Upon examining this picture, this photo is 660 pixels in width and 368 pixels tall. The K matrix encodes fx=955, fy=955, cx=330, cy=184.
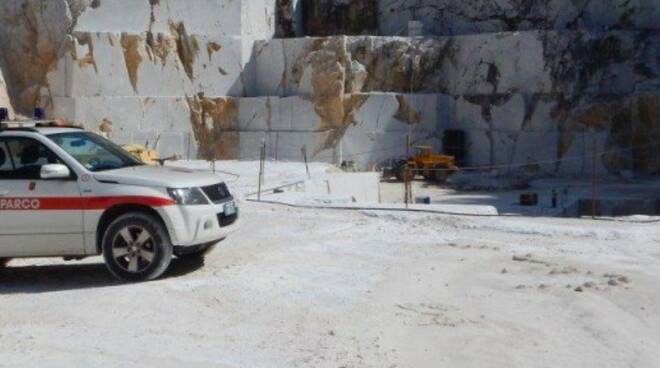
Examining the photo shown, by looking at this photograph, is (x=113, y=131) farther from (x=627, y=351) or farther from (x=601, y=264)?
(x=627, y=351)

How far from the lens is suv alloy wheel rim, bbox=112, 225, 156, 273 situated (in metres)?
9.05

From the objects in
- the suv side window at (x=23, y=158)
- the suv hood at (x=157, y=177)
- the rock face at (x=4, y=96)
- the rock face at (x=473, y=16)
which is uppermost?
the rock face at (x=473, y=16)

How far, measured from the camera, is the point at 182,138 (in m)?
29.7

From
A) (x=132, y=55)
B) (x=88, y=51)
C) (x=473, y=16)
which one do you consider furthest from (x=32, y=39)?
(x=473, y=16)

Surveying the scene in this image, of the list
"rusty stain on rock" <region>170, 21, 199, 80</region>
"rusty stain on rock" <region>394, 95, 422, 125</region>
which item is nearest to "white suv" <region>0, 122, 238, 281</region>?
"rusty stain on rock" <region>170, 21, 199, 80</region>

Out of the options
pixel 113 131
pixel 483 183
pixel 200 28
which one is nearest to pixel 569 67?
pixel 483 183

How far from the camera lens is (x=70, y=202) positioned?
899 cm

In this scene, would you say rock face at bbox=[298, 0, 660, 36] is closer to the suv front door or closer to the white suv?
the white suv

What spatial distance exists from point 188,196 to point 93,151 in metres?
1.24

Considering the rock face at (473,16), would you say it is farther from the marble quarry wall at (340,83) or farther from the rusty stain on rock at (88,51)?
the rusty stain on rock at (88,51)

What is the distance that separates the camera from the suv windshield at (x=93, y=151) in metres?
9.32

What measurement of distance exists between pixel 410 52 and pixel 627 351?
24.9 metres

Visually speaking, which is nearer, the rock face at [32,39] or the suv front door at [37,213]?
the suv front door at [37,213]

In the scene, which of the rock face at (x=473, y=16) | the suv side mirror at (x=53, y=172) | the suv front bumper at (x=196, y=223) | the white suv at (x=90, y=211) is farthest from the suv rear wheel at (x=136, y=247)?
the rock face at (x=473, y=16)
